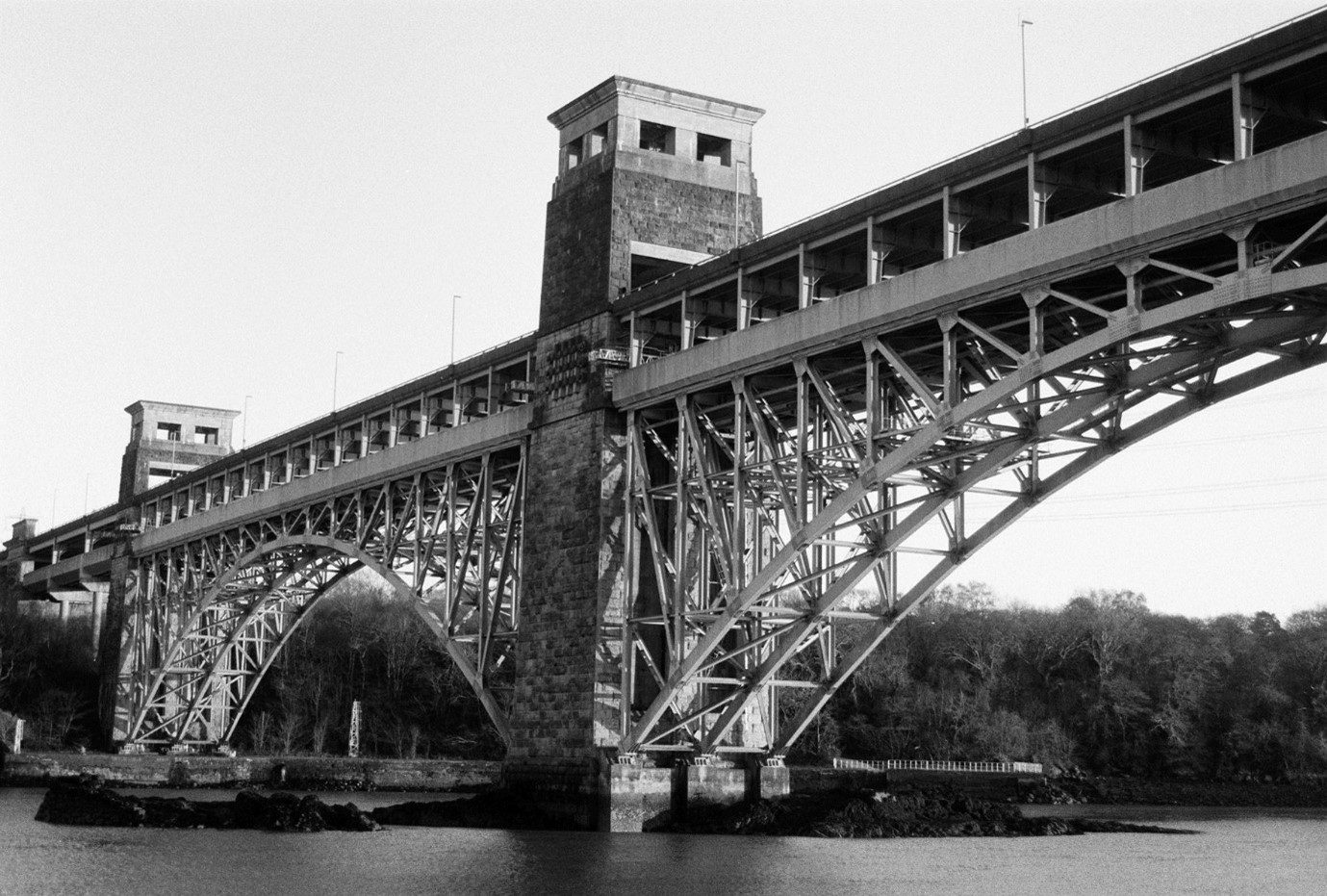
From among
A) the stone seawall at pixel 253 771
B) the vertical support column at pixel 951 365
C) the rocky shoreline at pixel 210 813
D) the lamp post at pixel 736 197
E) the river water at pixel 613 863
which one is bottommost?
the river water at pixel 613 863

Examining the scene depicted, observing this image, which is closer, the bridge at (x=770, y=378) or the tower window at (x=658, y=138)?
the bridge at (x=770, y=378)

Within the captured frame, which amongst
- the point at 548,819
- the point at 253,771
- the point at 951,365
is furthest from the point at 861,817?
the point at 253,771

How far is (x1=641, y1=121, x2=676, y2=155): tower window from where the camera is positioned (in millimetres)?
45281

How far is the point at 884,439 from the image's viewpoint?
→ 34219 millimetres

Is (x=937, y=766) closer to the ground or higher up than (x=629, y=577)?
closer to the ground

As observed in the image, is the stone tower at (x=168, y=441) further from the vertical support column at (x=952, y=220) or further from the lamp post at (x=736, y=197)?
the vertical support column at (x=952, y=220)

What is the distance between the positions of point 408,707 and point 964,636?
1335 inches

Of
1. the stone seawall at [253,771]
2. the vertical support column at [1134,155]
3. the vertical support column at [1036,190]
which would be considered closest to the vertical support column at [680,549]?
the vertical support column at [1036,190]

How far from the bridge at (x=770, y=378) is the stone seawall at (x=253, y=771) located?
1755 cm

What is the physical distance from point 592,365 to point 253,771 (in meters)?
37.5

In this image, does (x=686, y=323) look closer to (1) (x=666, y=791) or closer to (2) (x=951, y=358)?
(2) (x=951, y=358)

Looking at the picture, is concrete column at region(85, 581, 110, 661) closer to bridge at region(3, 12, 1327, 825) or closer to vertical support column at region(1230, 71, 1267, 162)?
bridge at region(3, 12, 1327, 825)

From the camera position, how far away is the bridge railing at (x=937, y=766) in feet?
258

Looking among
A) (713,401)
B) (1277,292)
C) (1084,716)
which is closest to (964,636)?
(1084,716)
